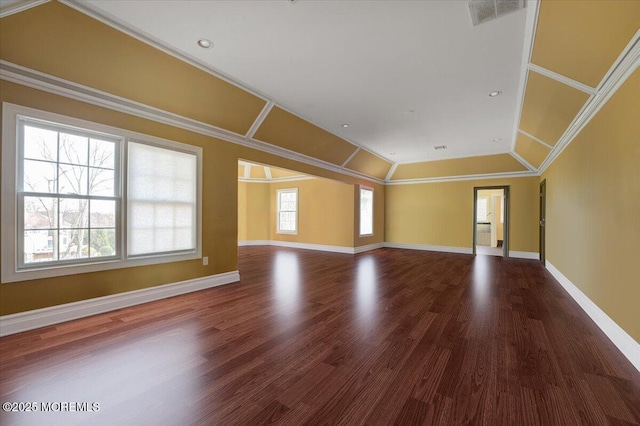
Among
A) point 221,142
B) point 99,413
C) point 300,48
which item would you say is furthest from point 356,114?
point 99,413

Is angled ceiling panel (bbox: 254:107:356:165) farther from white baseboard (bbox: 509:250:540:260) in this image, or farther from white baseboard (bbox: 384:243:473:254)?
white baseboard (bbox: 509:250:540:260)

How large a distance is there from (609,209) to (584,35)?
158 cm

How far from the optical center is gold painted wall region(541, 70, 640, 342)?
205cm

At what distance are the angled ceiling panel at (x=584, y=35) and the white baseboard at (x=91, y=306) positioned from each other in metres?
4.75

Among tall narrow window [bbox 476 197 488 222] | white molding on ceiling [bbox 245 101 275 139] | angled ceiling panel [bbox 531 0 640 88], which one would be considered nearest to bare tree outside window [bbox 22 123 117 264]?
white molding on ceiling [bbox 245 101 275 139]

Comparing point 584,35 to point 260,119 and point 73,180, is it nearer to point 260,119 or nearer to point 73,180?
point 260,119

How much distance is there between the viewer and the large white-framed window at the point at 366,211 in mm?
8219

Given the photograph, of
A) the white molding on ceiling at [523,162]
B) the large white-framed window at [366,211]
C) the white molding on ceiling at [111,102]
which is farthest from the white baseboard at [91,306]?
the white molding on ceiling at [523,162]

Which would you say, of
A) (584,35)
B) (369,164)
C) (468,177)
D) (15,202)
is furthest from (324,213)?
(584,35)

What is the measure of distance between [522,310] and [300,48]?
389 centimetres

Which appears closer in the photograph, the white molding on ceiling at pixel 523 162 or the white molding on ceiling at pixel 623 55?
the white molding on ceiling at pixel 623 55

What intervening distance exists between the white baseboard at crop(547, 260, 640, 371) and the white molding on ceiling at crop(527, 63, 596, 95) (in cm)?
221

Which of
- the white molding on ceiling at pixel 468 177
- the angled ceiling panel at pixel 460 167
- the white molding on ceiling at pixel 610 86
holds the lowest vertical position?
the white molding on ceiling at pixel 468 177

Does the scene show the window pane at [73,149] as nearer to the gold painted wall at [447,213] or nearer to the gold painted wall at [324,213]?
the gold painted wall at [324,213]
